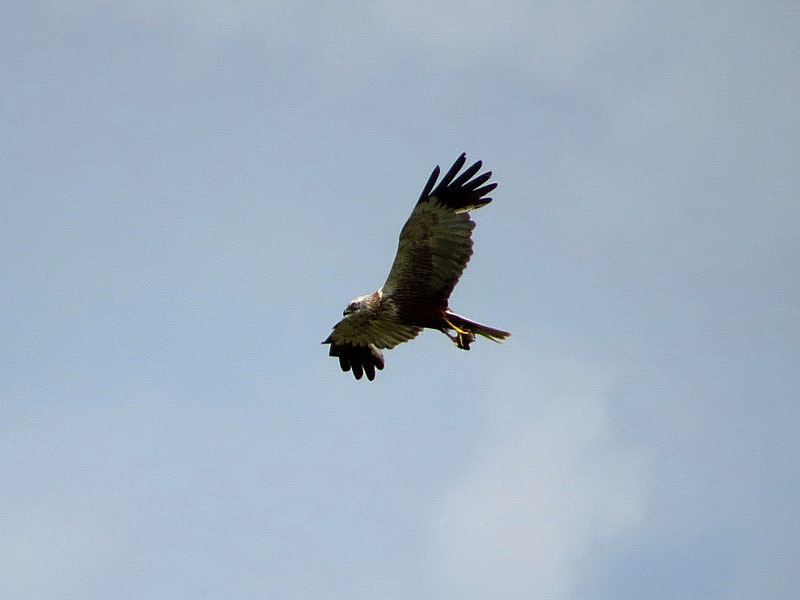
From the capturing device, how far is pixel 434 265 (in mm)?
15977

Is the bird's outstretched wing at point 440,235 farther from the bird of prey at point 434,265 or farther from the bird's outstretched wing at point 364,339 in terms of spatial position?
the bird's outstretched wing at point 364,339

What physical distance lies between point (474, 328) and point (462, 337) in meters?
0.21

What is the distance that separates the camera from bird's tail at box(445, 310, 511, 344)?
1594 centimetres

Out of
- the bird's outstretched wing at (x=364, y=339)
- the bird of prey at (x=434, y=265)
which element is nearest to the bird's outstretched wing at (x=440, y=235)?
the bird of prey at (x=434, y=265)

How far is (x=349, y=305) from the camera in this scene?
1681 cm

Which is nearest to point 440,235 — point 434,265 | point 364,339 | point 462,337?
point 434,265

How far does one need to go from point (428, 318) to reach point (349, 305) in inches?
48.6

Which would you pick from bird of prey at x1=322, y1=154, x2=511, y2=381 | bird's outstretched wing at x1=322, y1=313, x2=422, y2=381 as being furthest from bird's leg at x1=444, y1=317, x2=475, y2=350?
bird's outstretched wing at x1=322, y1=313, x2=422, y2=381

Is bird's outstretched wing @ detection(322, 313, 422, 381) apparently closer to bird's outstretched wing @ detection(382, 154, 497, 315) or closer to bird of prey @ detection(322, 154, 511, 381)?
bird of prey @ detection(322, 154, 511, 381)

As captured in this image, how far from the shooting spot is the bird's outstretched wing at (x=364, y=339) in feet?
56.1

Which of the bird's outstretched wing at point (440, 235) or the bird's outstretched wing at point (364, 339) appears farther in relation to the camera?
the bird's outstretched wing at point (364, 339)

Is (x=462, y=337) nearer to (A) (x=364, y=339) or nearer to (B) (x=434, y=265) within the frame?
(B) (x=434, y=265)

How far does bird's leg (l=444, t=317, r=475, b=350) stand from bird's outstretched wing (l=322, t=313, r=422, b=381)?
1.03 m

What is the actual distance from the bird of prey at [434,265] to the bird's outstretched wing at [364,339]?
0.21 ft
